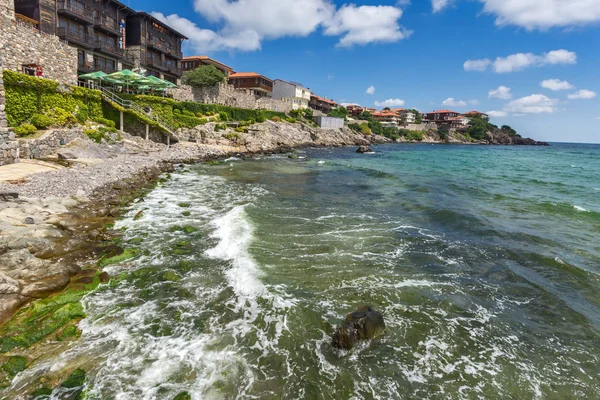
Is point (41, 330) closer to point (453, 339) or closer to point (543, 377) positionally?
point (453, 339)

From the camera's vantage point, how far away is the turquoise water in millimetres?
6551

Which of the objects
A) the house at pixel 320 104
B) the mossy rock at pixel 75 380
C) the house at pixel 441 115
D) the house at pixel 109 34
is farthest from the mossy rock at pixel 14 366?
the house at pixel 441 115

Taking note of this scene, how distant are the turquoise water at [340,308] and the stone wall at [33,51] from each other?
904 inches

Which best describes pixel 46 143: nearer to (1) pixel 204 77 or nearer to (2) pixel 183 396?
(2) pixel 183 396

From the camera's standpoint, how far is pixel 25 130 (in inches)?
954

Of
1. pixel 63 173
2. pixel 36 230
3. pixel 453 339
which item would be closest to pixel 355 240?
pixel 453 339

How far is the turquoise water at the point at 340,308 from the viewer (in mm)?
6551

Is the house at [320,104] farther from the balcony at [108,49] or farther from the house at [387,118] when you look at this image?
the balcony at [108,49]

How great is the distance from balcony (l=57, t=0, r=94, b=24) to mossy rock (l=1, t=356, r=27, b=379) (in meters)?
52.9

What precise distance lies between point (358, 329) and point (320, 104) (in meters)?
121

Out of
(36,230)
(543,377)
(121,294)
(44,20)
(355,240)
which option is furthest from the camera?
(44,20)

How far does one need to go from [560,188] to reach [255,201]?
3157cm

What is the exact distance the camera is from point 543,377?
691 cm

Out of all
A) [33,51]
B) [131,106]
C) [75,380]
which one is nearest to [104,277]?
[75,380]
